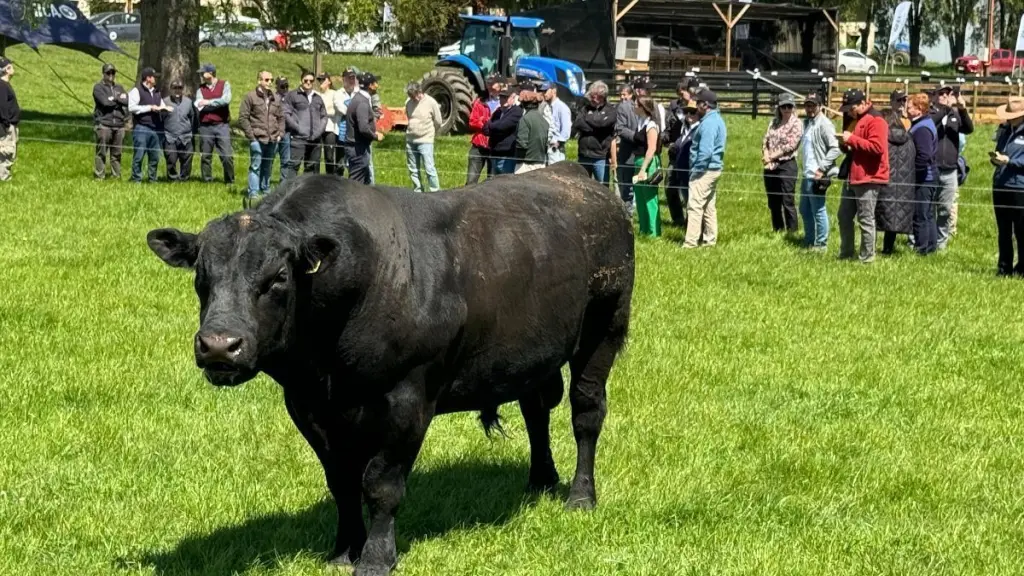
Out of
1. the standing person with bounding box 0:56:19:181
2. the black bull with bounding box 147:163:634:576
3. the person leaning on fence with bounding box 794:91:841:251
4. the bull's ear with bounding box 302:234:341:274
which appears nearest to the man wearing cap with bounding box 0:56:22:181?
the standing person with bounding box 0:56:19:181

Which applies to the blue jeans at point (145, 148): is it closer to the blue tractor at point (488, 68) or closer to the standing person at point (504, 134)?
the standing person at point (504, 134)

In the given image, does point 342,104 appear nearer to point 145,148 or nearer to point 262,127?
point 262,127

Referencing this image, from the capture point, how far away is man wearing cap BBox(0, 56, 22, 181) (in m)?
21.0

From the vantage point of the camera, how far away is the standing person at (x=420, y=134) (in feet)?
65.5

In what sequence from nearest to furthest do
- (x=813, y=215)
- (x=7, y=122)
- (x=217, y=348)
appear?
(x=217, y=348) → (x=813, y=215) → (x=7, y=122)

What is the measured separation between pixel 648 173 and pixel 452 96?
13928 millimetres

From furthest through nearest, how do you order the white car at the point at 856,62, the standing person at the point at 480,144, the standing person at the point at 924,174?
the white car at the point at 856,62 → the standing person at the point at 480,144 → the standing person at the point at 924,174

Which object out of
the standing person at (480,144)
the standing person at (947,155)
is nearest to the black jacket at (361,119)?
the standing person at (480,144)

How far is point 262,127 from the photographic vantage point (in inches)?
818

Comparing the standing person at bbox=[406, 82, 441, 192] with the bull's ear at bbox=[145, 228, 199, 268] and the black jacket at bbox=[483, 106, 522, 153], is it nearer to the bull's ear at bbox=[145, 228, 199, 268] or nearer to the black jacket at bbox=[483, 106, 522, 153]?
the black jacket at bbox=[483, 106, 522, 153]

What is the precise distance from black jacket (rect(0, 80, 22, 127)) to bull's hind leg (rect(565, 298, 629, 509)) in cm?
1612

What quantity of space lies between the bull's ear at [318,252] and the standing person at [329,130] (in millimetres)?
15696

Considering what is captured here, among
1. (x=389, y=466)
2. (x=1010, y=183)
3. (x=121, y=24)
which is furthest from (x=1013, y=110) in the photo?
(x=121, y=24)

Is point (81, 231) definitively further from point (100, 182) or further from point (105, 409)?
point (105, 409)
